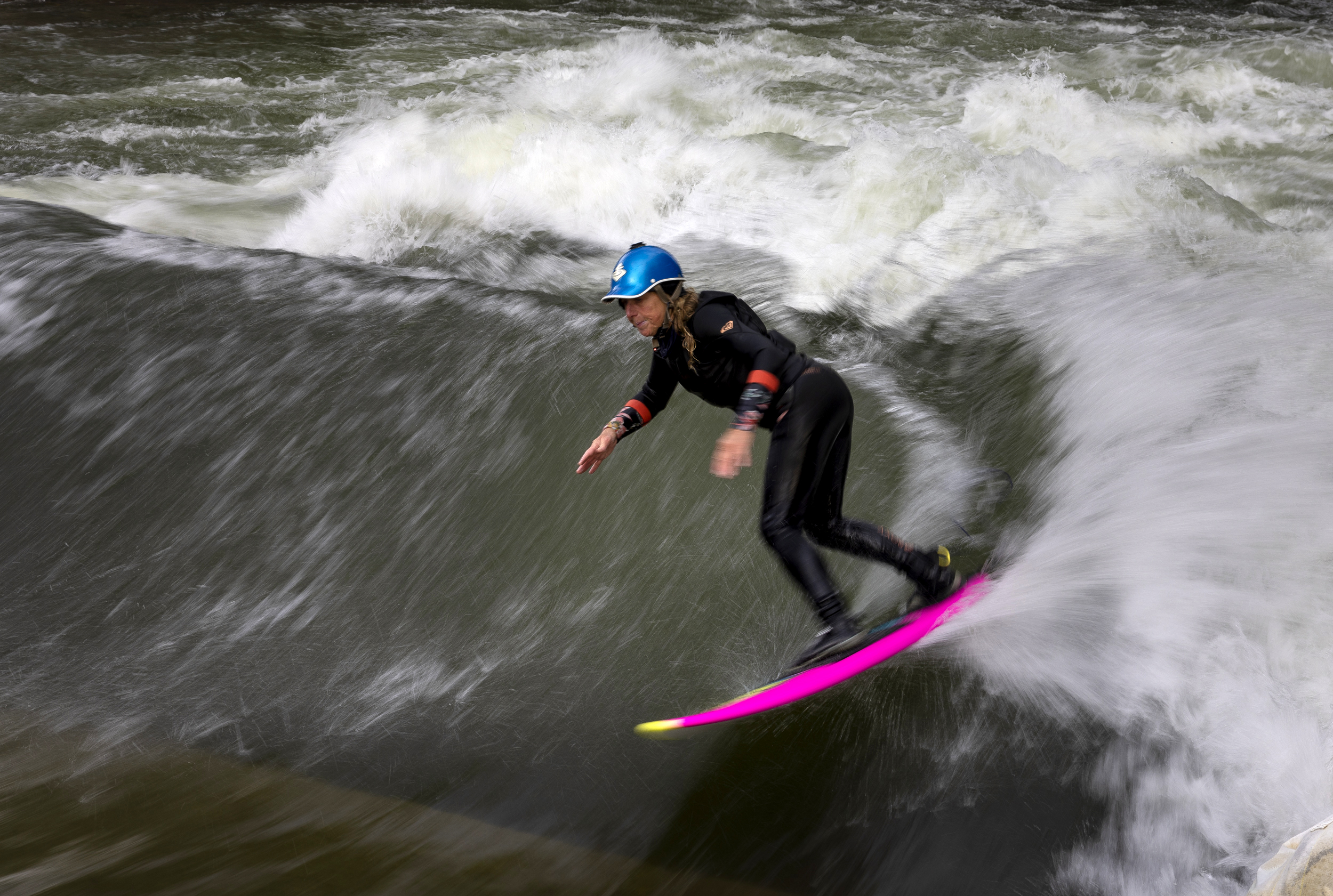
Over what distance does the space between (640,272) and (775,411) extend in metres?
0.74

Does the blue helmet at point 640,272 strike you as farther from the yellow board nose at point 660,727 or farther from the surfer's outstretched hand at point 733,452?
the yellow board nose at point 660,727

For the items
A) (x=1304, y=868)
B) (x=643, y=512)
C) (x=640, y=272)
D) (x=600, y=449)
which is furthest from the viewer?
(x=643, y=512)

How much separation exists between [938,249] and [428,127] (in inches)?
240

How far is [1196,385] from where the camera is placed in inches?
192

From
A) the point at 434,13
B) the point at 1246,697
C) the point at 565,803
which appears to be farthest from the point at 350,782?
the point at 434,13

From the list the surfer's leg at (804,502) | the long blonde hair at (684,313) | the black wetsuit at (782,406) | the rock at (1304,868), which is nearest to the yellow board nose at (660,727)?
the surfer's leg at (804,502)

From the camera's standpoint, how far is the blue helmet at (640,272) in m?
3.20

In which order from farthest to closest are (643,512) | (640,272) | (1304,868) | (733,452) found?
(643,512) → (640,272) → (733,452) → (1304,868)

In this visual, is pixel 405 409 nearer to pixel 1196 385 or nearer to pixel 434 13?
pixel 1196 385

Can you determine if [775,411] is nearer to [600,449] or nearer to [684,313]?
Answer: [684,313]

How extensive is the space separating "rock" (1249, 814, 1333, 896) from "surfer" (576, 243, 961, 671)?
1426 millimetres

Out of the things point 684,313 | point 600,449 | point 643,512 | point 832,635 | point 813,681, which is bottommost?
point 643,512

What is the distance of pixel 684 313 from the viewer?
3324 mm

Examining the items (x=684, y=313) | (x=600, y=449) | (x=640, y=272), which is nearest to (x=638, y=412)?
(x=600, y=449)
